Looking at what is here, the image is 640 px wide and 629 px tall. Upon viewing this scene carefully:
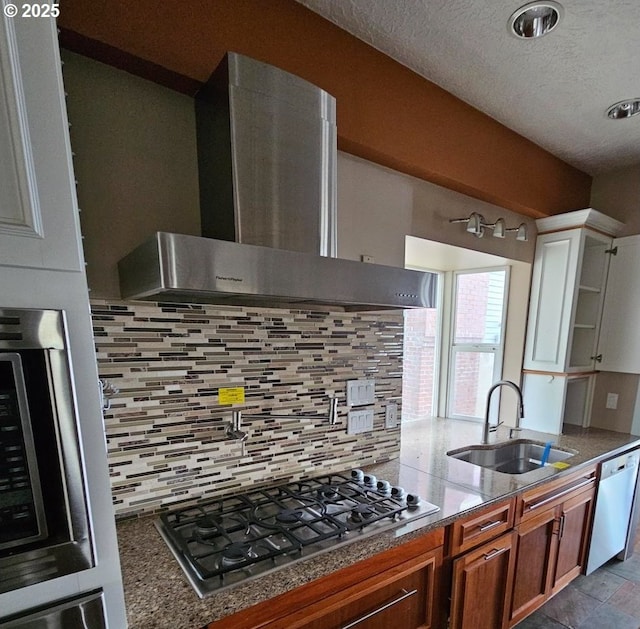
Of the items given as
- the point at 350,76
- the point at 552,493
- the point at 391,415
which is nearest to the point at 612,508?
the point at 552,493

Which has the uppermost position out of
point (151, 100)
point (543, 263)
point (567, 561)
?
point (151, 100)

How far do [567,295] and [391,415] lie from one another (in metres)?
1.50

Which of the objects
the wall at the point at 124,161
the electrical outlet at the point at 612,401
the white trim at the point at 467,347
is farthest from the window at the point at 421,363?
the wall at the point at 124,161

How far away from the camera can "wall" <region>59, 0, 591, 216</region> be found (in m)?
1.05

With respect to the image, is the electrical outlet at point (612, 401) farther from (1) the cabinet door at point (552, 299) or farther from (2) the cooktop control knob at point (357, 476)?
(2) the cooktop control knob at point (357, 476)

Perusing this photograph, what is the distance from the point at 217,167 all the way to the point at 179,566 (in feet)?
3.89

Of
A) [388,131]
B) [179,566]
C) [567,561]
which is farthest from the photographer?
[567,561]

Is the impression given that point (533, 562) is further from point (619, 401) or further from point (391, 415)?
point (619, 401)

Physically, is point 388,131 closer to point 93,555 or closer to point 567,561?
point 93,555

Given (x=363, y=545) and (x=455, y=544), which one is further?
(x=455, y=544)

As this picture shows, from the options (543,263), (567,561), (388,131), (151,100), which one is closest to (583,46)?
(388,131)

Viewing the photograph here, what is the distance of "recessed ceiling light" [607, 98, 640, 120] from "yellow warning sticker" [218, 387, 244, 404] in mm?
2314

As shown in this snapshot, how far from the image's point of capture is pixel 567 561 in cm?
198

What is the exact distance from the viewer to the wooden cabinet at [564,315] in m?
2.35
